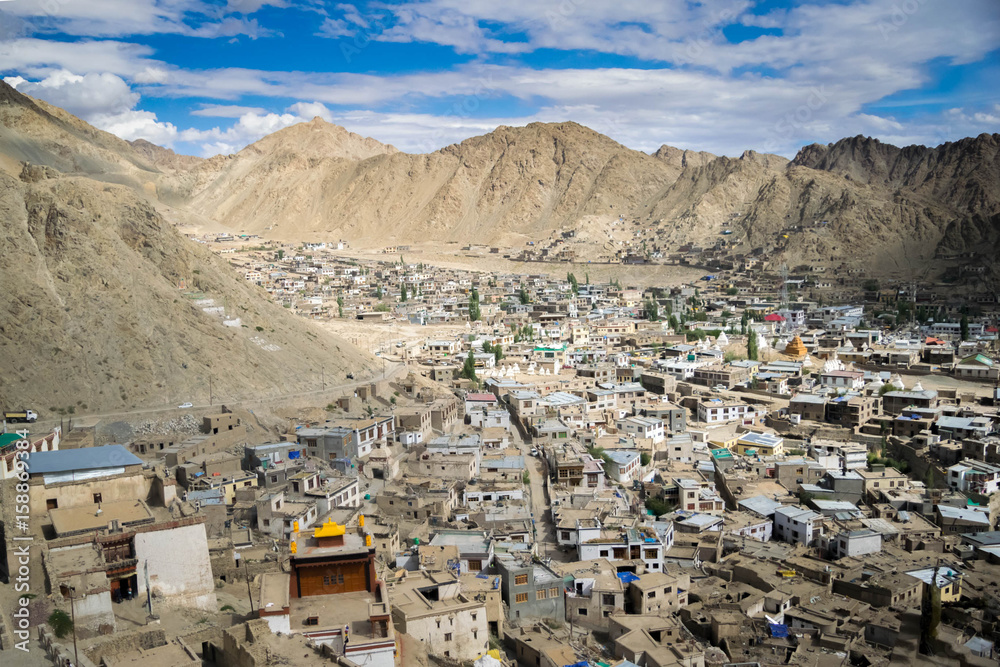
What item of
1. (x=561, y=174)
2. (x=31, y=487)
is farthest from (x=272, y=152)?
(x=31, y=487)

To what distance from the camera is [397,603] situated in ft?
38.3

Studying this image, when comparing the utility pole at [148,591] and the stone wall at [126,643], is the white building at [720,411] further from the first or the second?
the stone wall at [126,643]

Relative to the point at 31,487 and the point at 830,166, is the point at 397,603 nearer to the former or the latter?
the point at 31,487

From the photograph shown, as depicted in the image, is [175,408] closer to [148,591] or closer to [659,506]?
[148,591]

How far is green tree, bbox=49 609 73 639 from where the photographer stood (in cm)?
971

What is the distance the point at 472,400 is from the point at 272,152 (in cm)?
12583

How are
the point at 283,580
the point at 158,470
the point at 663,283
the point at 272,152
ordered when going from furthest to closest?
the point at 272,152, the point at 663,283, the point at 158,470, the point at 283,580

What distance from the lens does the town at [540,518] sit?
11.0 meters

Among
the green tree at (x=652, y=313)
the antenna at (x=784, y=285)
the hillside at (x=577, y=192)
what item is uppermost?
the hillside at (x=577, y=192)

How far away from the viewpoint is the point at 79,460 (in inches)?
574

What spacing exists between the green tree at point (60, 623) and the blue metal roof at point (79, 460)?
469 cm

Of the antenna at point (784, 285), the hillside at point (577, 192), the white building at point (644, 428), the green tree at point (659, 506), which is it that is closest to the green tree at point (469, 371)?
the white building at point (644, 428)

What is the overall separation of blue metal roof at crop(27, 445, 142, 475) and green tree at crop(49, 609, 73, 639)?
15.4 ft

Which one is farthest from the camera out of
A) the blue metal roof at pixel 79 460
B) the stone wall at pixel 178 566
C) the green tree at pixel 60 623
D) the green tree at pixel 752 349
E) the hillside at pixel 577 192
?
the hillside at pixel 577 192
